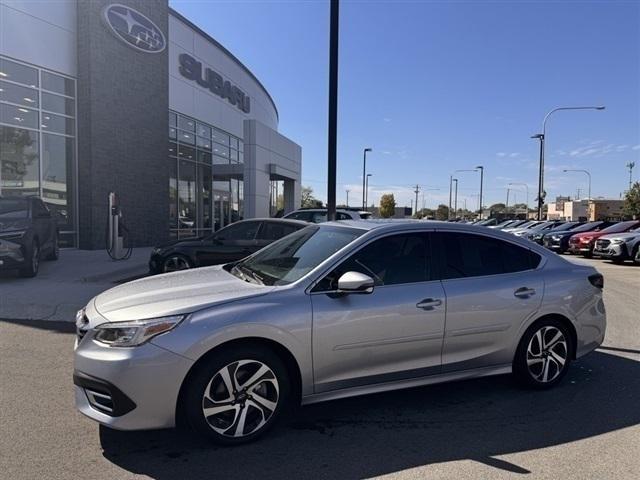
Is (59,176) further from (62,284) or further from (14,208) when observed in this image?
(62,284)

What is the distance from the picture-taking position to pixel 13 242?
9656mm

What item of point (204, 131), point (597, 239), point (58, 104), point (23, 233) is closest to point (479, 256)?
point (23, 233)

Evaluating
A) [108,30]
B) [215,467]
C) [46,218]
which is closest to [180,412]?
[215,467]

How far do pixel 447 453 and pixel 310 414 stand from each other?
44.2 inches

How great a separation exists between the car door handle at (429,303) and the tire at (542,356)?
102 cm

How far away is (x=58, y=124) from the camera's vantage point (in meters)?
16.2

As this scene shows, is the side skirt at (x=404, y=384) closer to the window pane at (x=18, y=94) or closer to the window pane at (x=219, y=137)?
the window pane at (x=18, y=94)

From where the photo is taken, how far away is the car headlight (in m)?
3.14

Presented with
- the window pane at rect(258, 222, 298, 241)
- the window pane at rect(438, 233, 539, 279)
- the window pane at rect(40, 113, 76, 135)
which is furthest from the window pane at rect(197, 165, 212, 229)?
the window pane at rect(438, 233, 539, 279)

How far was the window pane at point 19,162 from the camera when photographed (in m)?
14.8

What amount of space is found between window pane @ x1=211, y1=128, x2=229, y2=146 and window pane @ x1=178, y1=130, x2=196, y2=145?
2243mm

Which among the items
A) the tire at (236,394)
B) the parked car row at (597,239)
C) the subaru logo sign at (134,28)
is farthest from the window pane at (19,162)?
the parked car row at (597,239)

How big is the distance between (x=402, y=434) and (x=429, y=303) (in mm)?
1014

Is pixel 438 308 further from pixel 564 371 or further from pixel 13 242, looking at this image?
pixel 13 242
